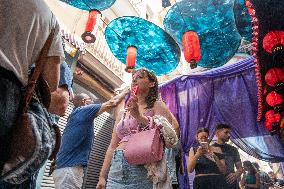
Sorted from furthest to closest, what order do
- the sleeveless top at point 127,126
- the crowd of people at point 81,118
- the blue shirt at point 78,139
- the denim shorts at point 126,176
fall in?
the blue shirt at point 78,139
the sleeveless top at point 127,126
the denim shorts at point 126,176
the crowd of people at point 81,118

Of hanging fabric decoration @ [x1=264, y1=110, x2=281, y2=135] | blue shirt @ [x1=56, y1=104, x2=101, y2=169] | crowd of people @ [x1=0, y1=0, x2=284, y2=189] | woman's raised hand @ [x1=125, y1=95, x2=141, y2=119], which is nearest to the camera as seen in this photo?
crowd of people @ [x1=0, y1=0, x2=284, y2=189]

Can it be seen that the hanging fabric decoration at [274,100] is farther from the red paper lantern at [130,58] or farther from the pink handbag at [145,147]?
the pink handbag at [145,147]

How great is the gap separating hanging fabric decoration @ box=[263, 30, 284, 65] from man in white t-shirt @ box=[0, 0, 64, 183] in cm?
499

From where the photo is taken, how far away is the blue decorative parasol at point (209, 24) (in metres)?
5.37

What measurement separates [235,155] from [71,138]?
394 cm

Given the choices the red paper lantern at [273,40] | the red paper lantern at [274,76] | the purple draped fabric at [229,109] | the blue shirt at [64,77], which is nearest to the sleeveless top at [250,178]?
the purple draped fabric at [229,109]

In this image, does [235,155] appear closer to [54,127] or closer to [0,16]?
[54,127]

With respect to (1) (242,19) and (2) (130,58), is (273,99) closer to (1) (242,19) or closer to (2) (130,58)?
(1) (242,19)

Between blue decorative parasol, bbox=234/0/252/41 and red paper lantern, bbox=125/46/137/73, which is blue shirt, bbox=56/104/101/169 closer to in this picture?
red paper lantern, bbox=125/46/137/73

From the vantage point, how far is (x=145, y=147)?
259 centimetres

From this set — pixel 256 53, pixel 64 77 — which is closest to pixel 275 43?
pixel 256 53

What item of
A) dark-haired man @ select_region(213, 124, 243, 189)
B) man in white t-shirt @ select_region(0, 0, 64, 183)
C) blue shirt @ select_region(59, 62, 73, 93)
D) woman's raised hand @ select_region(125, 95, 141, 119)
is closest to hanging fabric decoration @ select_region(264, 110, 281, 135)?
dark-haired man @ select_region(213, 124, 243, 189)

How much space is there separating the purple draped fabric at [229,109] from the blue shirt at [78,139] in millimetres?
4133

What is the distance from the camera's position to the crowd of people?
4.35 ft
